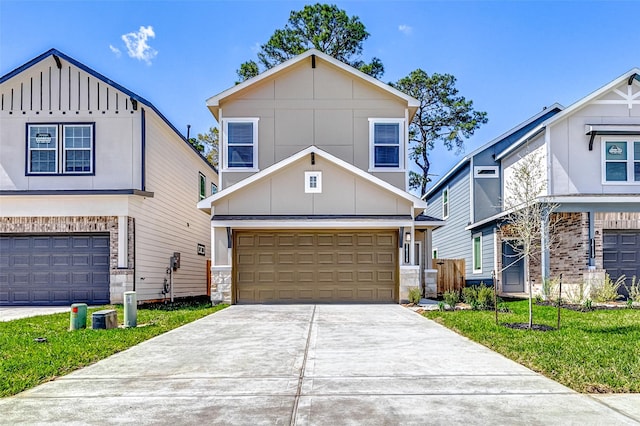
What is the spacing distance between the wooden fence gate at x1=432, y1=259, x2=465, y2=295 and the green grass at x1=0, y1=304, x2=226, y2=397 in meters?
9.65

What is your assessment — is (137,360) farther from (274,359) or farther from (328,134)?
(328,134)

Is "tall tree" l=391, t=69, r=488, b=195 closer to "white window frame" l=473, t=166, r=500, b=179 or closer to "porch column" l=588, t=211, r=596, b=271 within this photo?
"white window frame" l=473, t=166, r=500, b=179

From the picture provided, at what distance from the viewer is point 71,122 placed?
16344mm

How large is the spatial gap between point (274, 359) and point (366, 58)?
92.1 ft

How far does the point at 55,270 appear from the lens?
1598 centimetres

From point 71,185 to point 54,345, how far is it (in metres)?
8.77

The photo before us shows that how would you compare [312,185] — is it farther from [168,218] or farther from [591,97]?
[591,97]

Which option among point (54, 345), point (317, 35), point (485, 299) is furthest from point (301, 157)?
point (317, 35)

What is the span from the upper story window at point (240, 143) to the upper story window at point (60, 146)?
4.12m

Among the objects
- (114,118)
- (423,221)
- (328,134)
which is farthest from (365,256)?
(114,118)

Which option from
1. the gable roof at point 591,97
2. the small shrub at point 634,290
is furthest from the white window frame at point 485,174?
the small shrub at point 634,290

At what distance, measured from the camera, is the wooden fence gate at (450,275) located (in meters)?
19.3

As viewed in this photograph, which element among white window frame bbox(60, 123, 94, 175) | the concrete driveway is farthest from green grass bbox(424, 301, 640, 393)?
white window frame bbox(60, 123, 94, 175)

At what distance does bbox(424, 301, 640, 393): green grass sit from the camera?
6261mm
